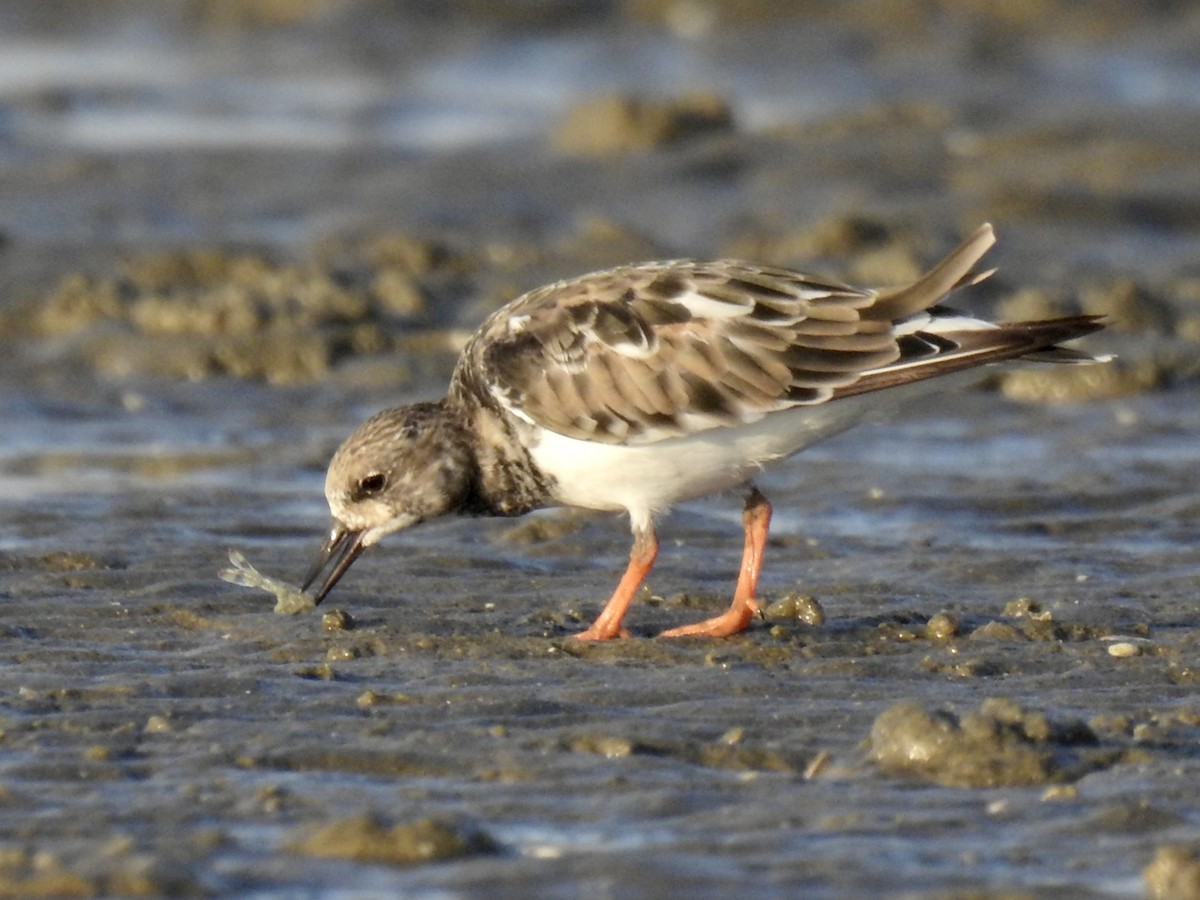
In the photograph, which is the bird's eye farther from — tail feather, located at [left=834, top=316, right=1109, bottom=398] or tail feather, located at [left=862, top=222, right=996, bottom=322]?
tail feather, located at [left=862, top=222, right=996, bottom=322]

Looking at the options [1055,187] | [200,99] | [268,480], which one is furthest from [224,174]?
[268,480]

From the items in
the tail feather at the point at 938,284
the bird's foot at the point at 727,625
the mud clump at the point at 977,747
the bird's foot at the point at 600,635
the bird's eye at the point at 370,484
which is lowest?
the bird's foot at the point at 727,625

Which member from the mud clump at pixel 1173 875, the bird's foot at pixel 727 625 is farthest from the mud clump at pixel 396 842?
the bird's foot at pixel 727 625

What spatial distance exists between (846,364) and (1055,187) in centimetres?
652

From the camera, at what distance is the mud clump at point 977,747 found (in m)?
4.27

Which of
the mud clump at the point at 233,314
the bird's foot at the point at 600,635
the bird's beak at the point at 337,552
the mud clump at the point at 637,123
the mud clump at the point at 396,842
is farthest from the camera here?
the mud clump at the point at 637,123

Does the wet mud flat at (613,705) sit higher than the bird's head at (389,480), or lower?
lower

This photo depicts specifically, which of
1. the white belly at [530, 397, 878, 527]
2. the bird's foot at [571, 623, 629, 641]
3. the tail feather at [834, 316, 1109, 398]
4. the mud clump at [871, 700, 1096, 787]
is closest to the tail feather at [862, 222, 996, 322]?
the tail feather at [834, 316, 1109, 398]

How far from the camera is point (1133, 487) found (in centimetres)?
725

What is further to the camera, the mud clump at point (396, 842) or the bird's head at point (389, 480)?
the bird's head at point (389, 480)

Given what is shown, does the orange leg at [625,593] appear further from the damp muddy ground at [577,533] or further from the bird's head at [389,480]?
the bird's head at [389,480]

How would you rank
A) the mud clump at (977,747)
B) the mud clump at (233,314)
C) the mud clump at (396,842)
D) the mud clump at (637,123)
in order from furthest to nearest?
the mud clump at (637,123), the mud clump at (233,314), the mud clump at (977,747), the mud clump at (396,842)

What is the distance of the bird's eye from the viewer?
5977mm

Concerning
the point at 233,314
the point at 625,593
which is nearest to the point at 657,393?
the point at 625,593
